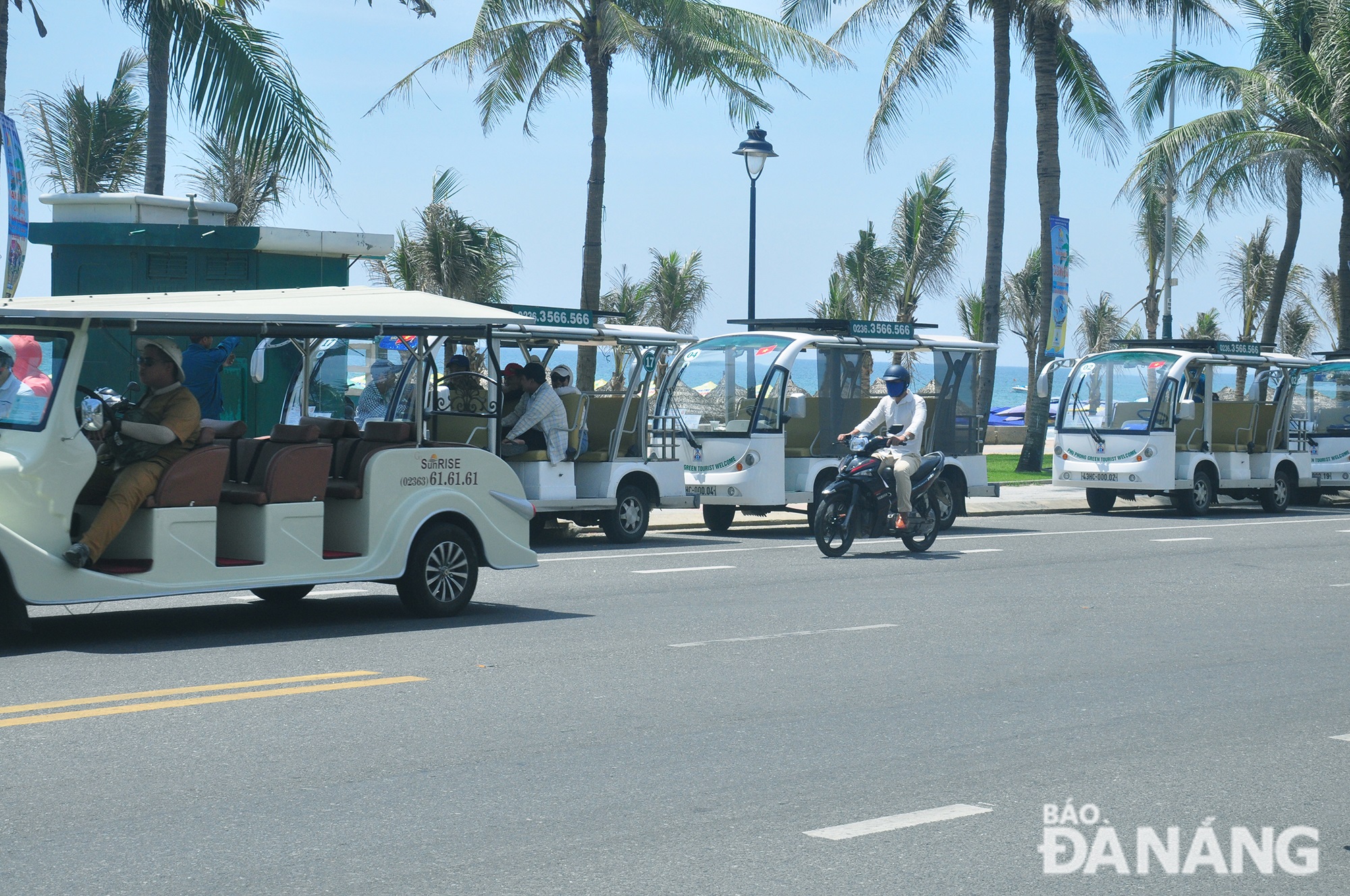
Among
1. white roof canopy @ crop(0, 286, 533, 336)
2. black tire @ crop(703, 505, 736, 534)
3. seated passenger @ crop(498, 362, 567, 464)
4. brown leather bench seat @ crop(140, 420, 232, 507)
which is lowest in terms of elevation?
black tire @ crop(703, 505, 736, 534)

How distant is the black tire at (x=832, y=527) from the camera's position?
1534 centimetres

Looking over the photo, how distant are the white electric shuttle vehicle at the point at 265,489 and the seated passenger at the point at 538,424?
4365 mm

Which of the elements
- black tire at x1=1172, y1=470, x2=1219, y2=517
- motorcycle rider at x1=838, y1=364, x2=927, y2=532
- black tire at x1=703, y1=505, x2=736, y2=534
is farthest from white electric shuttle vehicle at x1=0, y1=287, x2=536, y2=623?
black tire at x1=1172, y1=470, x2=1219, y2=517

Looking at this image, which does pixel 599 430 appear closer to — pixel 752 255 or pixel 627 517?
pixel 627 517

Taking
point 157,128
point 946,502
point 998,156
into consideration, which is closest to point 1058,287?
point 998,156

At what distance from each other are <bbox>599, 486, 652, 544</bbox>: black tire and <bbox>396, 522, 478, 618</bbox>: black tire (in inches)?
241

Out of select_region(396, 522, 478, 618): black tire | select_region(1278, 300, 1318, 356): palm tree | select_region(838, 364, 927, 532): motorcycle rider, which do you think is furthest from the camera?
select_region(1278, 300, 1318, 356): palm tree

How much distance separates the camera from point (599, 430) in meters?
17.1

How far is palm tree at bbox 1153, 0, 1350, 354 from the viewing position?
98.9ft

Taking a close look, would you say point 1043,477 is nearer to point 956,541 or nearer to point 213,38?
point 956,541

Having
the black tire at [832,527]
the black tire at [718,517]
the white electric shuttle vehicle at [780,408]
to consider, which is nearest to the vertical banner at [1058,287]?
the white electric shuttle vehicle at [780,408]

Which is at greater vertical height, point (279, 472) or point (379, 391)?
point (379, 391)

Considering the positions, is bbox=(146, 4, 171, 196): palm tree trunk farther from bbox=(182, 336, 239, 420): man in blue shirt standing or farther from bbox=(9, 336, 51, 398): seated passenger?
bbox=(9, 336, 51, 398): seated passenger

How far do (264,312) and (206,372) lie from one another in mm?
5367
